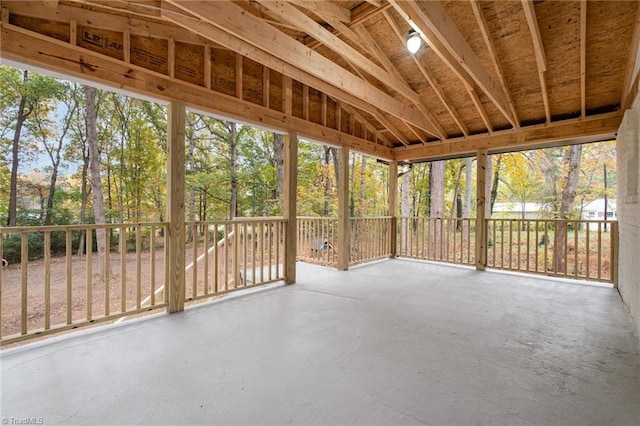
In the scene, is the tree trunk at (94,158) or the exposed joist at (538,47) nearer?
the exposed joist at (538,47)

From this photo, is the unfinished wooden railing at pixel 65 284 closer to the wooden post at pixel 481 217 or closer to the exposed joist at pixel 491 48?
the exposed joist at pixel 491 48

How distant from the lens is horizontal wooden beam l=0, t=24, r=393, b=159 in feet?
7.34

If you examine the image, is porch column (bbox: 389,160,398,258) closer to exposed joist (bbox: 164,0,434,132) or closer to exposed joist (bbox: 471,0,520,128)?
exposed joist (bbox: 471,0,520,128)

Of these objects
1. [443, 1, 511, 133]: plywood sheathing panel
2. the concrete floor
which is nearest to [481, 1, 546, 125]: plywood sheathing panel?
[443, 1, 511, 133]: plywood sheathing panel

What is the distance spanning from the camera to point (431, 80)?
4188 millimetres

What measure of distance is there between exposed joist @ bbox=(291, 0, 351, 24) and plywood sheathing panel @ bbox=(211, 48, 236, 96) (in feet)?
4.32

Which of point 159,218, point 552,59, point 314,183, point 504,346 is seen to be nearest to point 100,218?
point 159,218

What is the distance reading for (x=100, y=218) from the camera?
689 cm

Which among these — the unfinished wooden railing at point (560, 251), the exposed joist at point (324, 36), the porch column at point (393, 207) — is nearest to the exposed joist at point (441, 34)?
the exposed joist at point (324, 36)

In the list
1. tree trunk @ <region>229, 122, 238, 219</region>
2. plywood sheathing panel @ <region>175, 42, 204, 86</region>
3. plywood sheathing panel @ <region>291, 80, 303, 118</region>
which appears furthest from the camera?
tree trunk @ <region>229, 122, 238, 219</region>

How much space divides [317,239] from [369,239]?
1154 mm

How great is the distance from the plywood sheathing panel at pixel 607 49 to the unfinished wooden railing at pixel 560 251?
187 centimetres

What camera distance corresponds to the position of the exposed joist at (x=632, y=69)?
9.28 feet

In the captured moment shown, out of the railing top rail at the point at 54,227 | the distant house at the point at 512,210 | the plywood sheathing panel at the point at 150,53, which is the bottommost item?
the railing top rail at the point at 54,227
